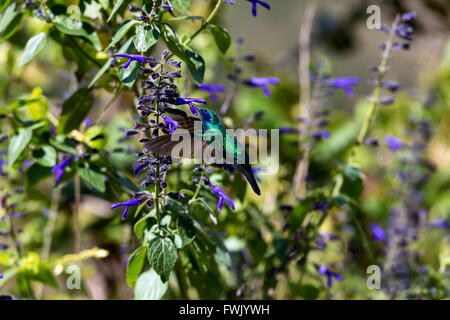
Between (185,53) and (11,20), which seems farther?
(11,20)

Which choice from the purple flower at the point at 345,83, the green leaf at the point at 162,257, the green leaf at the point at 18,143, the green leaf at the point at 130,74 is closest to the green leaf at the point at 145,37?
the green leaf at the point at 130,74

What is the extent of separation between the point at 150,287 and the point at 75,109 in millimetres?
434

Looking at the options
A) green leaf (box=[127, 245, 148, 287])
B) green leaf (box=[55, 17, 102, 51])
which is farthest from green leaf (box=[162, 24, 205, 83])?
green leaf (box=[127, 245, 148, 287])

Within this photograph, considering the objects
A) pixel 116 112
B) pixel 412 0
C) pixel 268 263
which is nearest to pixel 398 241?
pixel 268 263

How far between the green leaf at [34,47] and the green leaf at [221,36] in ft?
1.10

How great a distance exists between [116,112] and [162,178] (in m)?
1.75

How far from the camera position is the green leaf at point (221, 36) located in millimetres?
1133

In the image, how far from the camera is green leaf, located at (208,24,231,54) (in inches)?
44.6

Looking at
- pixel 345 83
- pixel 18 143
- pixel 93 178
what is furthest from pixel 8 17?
pixel 345 83

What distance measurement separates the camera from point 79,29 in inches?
46.1

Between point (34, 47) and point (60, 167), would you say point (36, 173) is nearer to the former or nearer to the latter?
point (60, 167)

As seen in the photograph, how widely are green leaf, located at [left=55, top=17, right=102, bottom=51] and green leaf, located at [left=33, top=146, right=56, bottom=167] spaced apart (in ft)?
0.84

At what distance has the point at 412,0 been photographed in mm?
3643

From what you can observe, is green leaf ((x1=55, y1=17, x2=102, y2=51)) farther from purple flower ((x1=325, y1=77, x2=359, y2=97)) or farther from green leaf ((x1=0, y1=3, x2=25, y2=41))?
purple flower ((x1=325, y1=77, x2=359, y2=97))
